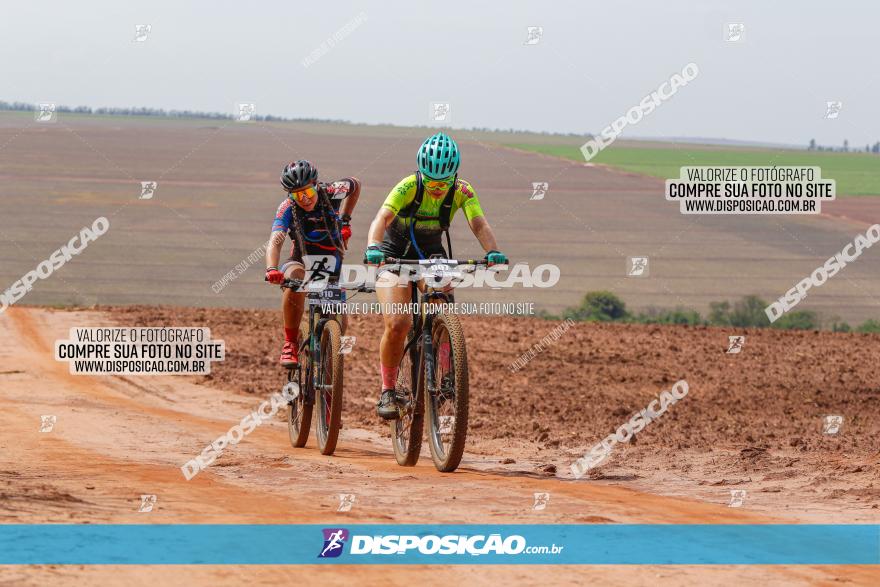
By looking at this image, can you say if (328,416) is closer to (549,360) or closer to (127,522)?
(127,522)

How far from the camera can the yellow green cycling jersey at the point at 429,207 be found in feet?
30.8

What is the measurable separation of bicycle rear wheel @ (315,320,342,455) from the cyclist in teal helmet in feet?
1.81

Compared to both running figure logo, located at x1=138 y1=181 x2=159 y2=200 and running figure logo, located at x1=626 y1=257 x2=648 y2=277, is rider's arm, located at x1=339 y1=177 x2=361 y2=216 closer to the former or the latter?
running figure logo, located at x1=626 y1=257 x2=648 y2=277

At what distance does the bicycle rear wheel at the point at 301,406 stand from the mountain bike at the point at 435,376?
4.76ft

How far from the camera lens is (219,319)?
21.0m

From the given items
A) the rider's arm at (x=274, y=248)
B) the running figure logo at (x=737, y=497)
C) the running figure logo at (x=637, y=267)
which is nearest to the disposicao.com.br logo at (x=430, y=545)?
the running figure logo at (x=737, y=497)

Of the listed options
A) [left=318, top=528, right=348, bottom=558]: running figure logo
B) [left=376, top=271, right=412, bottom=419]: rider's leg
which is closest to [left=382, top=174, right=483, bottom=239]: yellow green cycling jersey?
[left=376, top=271, right=412, bottom=419]: rider's leg

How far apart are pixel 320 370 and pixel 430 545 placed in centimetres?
453

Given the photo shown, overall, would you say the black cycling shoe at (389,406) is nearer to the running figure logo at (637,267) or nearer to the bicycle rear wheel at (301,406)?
the bicycle rear wheel at (301,406)

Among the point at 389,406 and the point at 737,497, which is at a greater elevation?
the point at 389,406

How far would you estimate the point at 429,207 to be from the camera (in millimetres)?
9523

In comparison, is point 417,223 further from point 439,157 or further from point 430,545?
point 430,545

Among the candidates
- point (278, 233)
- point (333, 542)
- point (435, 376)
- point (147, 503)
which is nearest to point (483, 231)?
point (435, 376)

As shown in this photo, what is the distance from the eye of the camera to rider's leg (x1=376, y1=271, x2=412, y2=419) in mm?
9359
